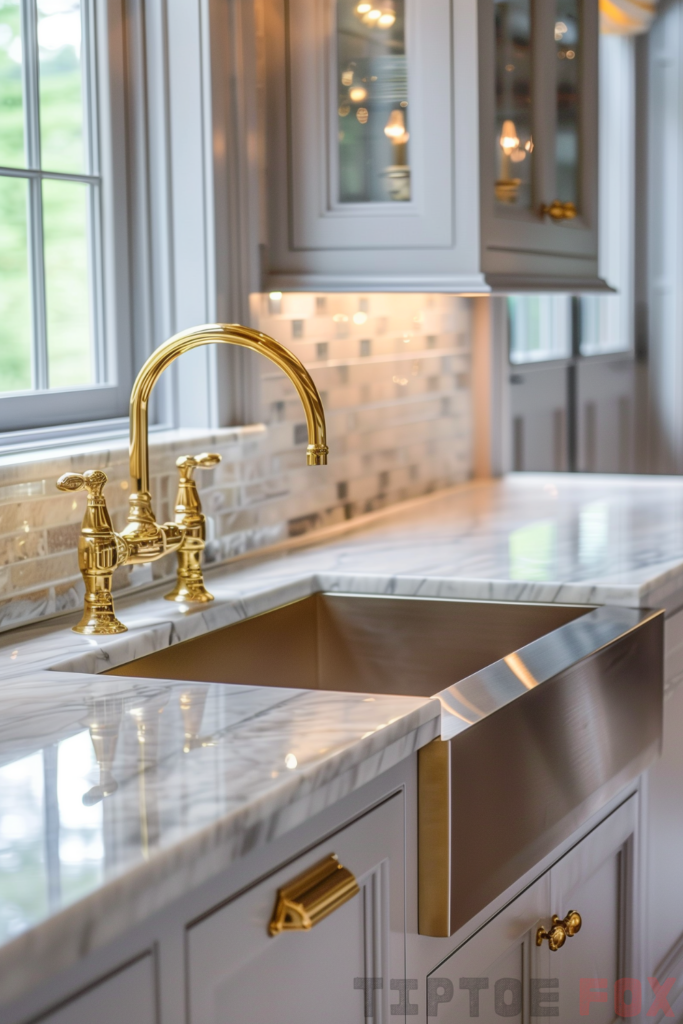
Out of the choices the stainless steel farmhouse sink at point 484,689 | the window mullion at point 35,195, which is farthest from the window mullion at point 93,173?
the stainless steel farmhouse sink at point 484,689

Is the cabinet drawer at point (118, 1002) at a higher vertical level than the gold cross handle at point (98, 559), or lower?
lower

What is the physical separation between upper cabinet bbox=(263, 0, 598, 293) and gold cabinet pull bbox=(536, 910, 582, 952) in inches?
38.3

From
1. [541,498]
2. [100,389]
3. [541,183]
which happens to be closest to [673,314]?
[541,498]

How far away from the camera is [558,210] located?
2.26m

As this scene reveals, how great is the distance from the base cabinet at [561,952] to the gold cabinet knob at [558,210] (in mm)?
1079

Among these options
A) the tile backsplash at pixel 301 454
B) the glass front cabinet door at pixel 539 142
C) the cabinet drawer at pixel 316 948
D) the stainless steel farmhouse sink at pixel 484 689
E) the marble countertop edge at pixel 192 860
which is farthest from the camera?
the glass front cabinet door at pixel 539 142

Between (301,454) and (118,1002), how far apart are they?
149 cm

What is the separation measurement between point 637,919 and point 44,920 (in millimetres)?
1294

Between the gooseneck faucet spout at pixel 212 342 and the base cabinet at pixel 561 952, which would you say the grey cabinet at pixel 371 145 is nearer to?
the gooseneck faucet spout at pixel 212 342

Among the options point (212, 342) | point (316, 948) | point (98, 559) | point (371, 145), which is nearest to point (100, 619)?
point (98, 559)

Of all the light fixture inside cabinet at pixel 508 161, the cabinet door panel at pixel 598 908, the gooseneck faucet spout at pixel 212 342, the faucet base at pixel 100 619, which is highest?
the light fixture inside cabinet at pixel 508 161

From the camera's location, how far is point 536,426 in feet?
10.1

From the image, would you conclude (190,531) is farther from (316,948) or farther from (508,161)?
(508,161)

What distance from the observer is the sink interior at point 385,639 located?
5.90 ft
